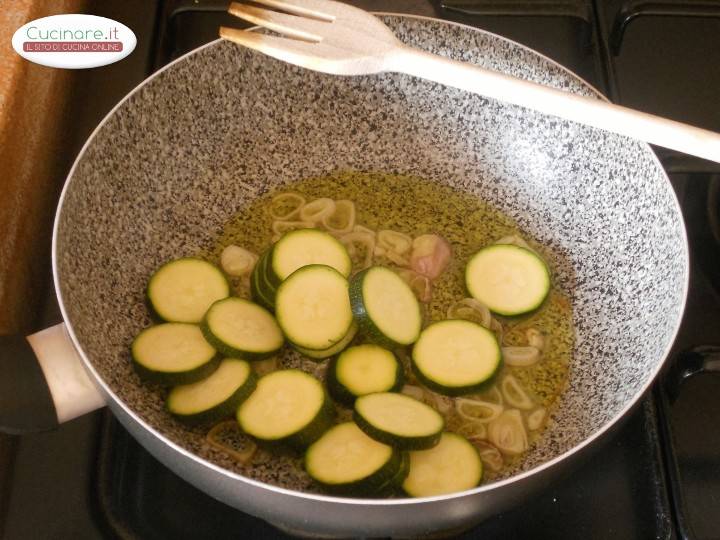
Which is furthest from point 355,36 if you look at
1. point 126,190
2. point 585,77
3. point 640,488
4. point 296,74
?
point 640,488

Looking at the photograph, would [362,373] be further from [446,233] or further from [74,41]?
[74,41]

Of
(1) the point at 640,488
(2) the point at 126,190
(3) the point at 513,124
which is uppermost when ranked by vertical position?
(3) the point at 513,124

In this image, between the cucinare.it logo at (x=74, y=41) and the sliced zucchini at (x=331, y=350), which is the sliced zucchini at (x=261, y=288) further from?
the cucinare.it logo at (x=74, y=41)

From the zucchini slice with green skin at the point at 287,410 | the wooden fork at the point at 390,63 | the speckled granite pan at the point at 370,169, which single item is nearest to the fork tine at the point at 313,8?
the wooden fork at the point at 390,63

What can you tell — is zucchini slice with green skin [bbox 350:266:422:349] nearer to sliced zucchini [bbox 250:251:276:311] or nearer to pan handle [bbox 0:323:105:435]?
sliced zucchini [bbox 250:251:276:311]

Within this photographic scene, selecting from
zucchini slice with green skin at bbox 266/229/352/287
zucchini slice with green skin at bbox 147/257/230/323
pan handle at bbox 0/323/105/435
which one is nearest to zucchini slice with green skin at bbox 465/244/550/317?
zucchini slice with green skin at bbox 266/229/352/287

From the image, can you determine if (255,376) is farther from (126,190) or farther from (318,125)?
(318,125)
